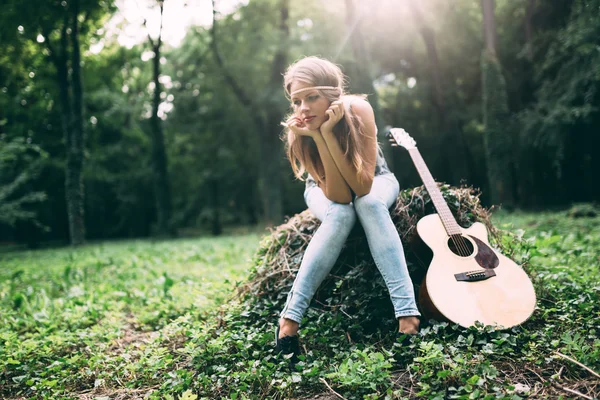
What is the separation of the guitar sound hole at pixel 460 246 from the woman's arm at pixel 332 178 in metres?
0.70

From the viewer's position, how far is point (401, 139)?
3518 millimetres

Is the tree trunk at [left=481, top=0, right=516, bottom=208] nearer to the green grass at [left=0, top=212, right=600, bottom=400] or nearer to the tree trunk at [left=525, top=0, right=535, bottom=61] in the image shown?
the tree trunk at [left=525, top=0, right=535, bottom=61]

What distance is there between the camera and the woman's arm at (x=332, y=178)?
2.65 m

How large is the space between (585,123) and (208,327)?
10.3 meters

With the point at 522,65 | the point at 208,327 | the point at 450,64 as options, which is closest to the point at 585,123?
the point at 522,65

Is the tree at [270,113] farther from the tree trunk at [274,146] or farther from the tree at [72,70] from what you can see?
the tree at [72,70]

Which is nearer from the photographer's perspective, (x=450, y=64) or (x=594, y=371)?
(x=594, y=371)

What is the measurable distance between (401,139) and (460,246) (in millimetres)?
1107

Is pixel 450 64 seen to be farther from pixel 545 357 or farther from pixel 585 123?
pixel 545 357

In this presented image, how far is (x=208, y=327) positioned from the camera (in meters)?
2.93

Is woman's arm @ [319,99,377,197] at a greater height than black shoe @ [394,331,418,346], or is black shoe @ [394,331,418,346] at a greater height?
woman's arm @ [319,99,377,197]

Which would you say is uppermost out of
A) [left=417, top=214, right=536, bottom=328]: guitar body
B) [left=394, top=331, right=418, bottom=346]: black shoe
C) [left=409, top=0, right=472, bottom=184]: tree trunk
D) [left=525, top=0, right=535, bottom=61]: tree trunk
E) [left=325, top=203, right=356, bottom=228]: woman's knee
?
[left=525, top=0, right=535, bottom=61]: tree trunk

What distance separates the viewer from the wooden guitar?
7.79 feet

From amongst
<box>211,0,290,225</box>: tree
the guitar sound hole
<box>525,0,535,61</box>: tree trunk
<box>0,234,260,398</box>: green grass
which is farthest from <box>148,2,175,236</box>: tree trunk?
the guitar sound hole
